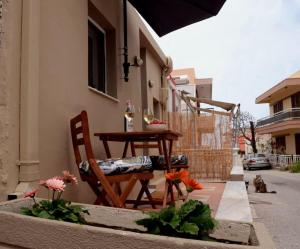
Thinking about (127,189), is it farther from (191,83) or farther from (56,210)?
(191,83)

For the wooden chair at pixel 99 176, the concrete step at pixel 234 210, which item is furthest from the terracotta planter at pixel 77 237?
the concrete step at pixel 234 210

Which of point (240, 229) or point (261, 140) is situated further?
point (261, 140)

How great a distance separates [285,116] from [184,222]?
2594 cm

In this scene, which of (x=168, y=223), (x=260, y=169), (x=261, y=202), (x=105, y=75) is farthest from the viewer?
(x=260, y=169)

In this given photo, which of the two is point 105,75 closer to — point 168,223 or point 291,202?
point 168,223

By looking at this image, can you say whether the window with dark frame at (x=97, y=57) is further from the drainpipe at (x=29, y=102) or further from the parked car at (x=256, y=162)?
the parked car at (x=256, y=162)

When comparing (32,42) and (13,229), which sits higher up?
(32,42)

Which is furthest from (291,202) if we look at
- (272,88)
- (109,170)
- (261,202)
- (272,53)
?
(272,88)

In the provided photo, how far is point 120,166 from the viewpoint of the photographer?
2.94 meters

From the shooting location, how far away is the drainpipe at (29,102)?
94.0 inches

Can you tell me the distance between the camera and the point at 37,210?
179 cm

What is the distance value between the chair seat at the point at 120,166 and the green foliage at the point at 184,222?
1.25 m

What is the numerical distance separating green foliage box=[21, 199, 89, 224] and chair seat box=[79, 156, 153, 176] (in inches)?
36.7

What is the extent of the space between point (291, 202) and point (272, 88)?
65.8 ft
